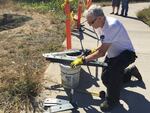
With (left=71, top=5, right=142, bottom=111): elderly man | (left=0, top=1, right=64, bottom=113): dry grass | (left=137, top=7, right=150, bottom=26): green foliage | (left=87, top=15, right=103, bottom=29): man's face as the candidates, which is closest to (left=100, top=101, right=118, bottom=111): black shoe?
(left=71, top=5, right=142, bottom=111): elderly man

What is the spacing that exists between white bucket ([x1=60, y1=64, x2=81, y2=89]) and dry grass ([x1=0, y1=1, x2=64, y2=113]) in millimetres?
452

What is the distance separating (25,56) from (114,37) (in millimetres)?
2843

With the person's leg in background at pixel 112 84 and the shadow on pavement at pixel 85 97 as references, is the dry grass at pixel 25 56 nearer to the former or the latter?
the shadow on pavement at pixel 85 97

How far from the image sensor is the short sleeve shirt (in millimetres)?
5512

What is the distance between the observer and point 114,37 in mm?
5570

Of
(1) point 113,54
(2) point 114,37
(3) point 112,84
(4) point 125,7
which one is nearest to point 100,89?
(3) point 112,84

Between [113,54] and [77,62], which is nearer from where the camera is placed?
[77,62]

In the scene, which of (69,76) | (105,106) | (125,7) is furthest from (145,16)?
(105,106)

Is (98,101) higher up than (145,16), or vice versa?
(145,16)

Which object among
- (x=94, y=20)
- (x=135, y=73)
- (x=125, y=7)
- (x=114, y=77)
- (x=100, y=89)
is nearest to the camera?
(x=94, y=20)

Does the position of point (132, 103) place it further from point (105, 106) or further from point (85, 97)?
point (85, 97)

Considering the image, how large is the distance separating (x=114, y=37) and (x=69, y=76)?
116 centimetres

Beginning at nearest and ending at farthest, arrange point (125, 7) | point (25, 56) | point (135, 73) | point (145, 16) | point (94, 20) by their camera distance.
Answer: point (94, 20) < point (135, 73) < point (25, 56) < point (145, 16) < point (125, 7)

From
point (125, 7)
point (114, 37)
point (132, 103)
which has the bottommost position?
point (132, 103)
